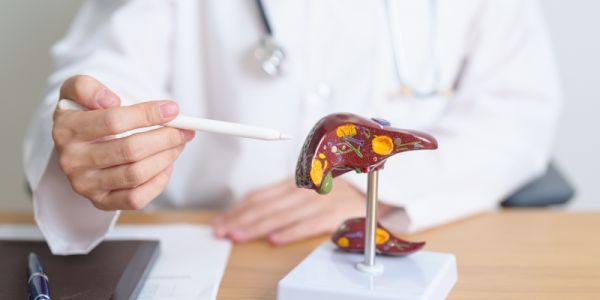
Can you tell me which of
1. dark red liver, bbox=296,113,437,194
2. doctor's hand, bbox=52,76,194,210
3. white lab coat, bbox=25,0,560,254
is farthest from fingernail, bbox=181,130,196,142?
white lab coat, bbox=25,0,560,254

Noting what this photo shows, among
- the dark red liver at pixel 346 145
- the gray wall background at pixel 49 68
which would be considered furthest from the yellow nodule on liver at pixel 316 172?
the gray wall background at pixel 49 68

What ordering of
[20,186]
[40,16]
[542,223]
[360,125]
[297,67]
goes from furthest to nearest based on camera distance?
[20,186] < [40,16] < [297,67] < [542,223] < [360,125]

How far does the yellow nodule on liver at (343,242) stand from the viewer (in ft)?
2.43

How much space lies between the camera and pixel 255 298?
0.73 metres

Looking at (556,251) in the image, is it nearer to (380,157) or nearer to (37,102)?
(380,157)

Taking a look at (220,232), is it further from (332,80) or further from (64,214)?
(332,80)

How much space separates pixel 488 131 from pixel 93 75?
21.0 inches

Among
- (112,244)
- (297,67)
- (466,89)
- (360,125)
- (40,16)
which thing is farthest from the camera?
(40,16)

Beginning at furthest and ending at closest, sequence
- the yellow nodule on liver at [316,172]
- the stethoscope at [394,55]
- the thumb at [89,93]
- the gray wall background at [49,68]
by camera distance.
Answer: the gray wall background at [49,68]
the stethoscope at [394,55]
the thumb at [89,93]
the yellow nodule on liver at [316,172]

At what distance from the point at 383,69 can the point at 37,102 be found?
75 cm

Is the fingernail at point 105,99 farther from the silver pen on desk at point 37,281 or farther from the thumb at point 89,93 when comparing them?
the silver pen on desk at point 37,281

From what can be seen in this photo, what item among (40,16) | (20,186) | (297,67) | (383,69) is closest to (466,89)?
(383,69)

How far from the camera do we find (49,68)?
4.87 ft

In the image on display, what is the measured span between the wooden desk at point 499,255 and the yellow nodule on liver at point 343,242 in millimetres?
77
